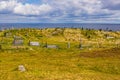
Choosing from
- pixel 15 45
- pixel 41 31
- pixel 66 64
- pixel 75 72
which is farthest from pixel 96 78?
pixel 41 31

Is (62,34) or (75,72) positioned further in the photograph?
(62,34)

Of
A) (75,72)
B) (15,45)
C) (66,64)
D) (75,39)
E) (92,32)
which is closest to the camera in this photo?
(75,72)

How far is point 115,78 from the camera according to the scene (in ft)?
168

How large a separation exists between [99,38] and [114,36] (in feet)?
52.7

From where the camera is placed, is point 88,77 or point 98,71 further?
point 98,71

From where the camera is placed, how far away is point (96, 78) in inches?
1977

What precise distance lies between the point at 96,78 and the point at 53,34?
362 feet

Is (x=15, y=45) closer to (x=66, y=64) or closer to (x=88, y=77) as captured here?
A: (x=66, y=64)

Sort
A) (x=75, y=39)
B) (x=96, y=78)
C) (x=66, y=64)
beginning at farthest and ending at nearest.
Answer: (x=75, y=39) → (x=66, y=64) → (x=96, y=78)

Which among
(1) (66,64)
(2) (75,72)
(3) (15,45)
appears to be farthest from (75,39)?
(2) (75,72)

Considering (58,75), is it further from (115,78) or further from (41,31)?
(41,31)

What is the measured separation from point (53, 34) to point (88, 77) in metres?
110

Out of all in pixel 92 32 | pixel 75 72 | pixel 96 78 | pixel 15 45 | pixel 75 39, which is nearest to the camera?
pixel 96 78

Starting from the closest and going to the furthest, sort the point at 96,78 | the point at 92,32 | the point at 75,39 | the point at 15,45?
1. the point at 96,78
2. the point at 15,45
3. the point at 75,39
4. the point at 92,32
